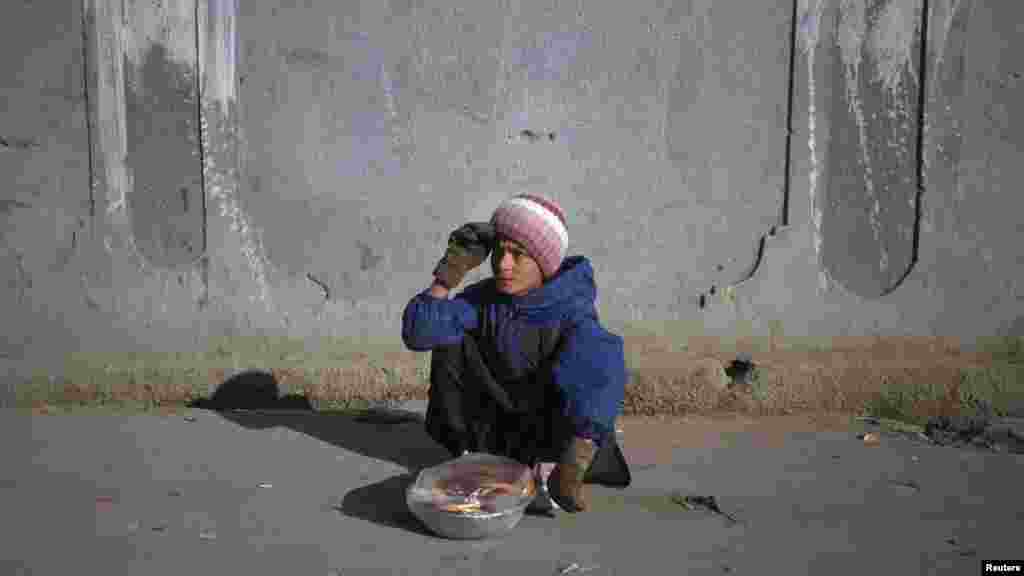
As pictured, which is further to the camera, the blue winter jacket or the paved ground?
the blue winter jacket

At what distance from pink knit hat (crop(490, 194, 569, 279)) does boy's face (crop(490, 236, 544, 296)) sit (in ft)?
0.06

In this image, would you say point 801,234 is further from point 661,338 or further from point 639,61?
point 639,61

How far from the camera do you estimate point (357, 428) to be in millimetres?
3807

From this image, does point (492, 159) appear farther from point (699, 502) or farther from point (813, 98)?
point (699, 502)

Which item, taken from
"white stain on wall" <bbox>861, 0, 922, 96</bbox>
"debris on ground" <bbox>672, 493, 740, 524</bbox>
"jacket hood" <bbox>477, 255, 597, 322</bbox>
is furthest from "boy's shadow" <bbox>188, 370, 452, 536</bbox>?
"white stain on wall" <bbox>861, 0, 922, 96</bbox>

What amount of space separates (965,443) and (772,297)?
3.30ft

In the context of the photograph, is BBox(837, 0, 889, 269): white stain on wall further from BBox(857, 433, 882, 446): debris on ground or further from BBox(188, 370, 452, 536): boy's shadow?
BBox(188, 370, 452, 536): boy's shadow

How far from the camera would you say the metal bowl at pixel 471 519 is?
262 centimetres

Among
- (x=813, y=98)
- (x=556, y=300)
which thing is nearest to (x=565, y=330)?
(x=556, y=300)

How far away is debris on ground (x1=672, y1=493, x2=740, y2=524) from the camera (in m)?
2.98

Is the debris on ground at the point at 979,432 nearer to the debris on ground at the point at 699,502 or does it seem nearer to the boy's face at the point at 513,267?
the debris on ground at the point at 699,502

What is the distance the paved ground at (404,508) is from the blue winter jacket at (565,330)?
38 centimetres

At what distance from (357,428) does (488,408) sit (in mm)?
959

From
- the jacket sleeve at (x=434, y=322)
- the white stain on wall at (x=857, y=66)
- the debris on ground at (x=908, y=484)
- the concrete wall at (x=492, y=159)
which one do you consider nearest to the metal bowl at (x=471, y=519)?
the jacket sleeve at (x=434, y=322)
